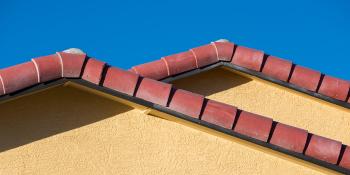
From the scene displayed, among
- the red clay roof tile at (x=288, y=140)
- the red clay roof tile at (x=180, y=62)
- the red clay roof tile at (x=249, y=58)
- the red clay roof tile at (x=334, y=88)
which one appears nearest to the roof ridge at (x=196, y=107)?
A: the red clay roof tile at (x=288, y=140)

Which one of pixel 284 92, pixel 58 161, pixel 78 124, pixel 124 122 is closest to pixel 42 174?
pixel 58 161

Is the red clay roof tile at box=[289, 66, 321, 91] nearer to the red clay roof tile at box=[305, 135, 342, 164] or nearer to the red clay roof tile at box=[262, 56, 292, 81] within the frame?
the red clay roof tile at box=[262, 56, 292, 81]

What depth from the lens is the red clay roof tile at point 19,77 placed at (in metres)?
4.06

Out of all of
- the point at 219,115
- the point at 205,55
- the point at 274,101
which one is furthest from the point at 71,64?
the point at 274,101

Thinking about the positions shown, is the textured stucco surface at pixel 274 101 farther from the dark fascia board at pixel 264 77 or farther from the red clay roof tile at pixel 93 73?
the red clay roof tile at pixel 93 73

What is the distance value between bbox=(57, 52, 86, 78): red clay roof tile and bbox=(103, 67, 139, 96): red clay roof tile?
23cm

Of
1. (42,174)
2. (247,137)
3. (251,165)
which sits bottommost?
(42,174)

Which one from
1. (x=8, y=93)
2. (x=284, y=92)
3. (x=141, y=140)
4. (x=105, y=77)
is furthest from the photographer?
(x=284, y=92)

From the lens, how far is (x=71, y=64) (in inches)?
169

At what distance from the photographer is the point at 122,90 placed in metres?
4.36

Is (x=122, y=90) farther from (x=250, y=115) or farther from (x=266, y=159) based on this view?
(x=266, y=159)

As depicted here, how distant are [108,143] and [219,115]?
981mm

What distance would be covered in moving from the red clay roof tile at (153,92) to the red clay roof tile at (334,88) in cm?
232

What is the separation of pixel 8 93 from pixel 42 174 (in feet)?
2.40
